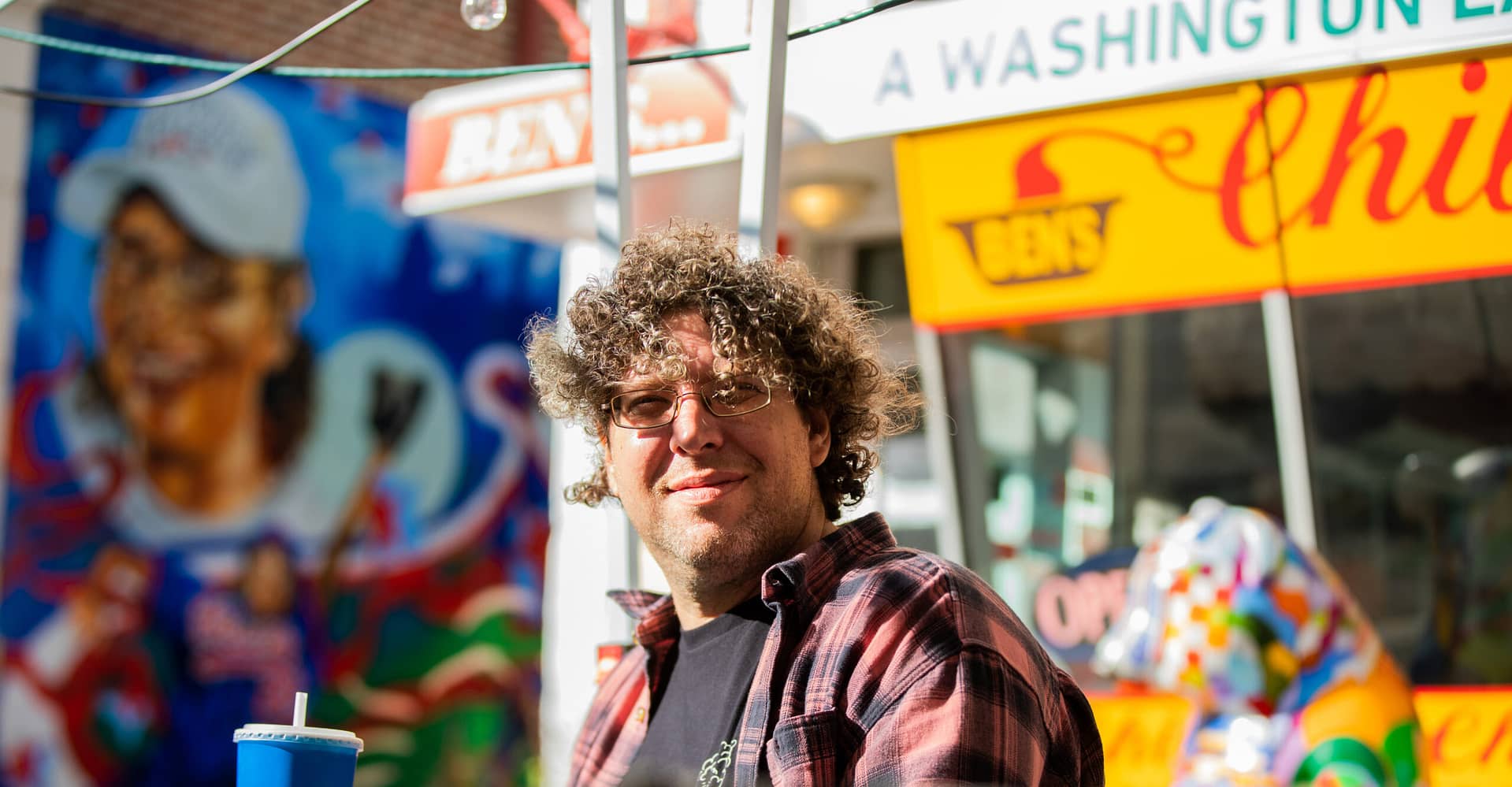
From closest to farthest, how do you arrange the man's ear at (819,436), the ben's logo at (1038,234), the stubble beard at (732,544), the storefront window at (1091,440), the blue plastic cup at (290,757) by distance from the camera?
the blue plastic cup at (290,757), the stubble beard at (732,544), the man's ear at (819,436), the ben's logo at (1038,234), the storefront window at (1091,440)

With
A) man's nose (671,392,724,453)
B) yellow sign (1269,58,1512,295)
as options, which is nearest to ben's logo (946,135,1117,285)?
yellow sign (1269,58,1512,295)

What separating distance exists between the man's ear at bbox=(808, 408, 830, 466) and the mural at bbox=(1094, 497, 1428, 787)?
167 centimetres

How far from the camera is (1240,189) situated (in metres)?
4.54

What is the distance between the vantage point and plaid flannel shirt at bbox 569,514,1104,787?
64.5 inches

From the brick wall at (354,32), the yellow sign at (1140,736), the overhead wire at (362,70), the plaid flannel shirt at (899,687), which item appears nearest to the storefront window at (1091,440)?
the yellow sign at (1140,736)

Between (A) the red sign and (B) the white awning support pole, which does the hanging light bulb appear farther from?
(A) the red sign

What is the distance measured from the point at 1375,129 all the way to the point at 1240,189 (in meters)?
0.42

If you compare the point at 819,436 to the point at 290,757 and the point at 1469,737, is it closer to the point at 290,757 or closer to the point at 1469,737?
the point at 290,757

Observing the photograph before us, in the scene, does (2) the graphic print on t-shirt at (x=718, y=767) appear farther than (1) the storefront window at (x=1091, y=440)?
No

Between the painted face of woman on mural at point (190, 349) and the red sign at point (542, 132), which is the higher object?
the red sign at point (542, 132)

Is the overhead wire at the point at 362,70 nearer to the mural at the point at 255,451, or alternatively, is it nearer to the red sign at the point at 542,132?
the red sign at the point at 542,132

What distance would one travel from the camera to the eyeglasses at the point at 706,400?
207cm

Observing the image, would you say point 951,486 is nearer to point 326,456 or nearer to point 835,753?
point 835,753

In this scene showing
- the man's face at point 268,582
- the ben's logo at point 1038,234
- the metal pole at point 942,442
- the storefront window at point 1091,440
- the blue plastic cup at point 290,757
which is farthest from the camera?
the man's face at point 268,582
